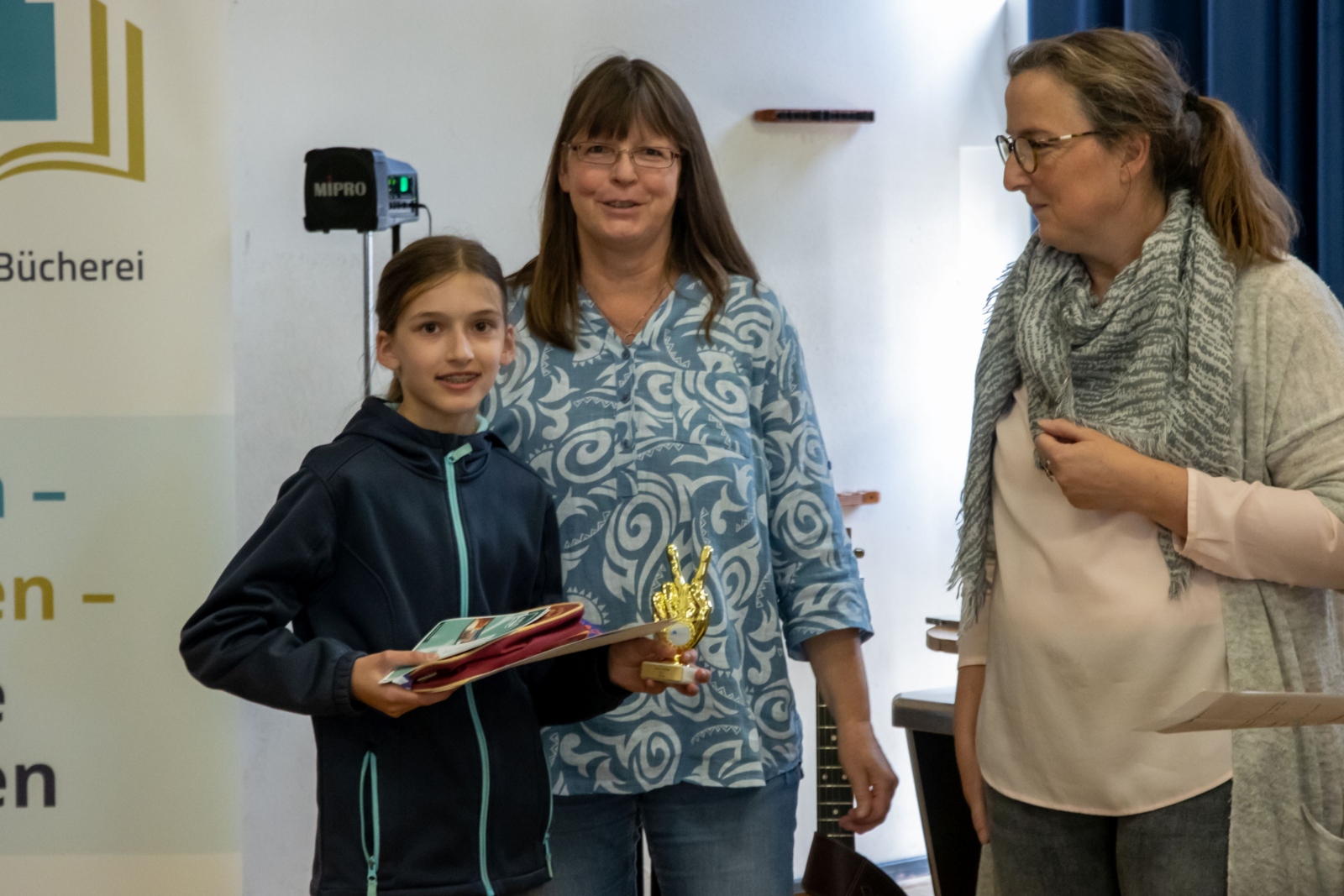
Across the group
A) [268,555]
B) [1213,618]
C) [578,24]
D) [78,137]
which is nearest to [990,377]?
[1213,618]

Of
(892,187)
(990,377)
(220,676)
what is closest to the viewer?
(220,676)

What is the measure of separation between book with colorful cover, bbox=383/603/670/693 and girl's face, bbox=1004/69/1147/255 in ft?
2.09

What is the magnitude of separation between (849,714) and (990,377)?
17.1 inches

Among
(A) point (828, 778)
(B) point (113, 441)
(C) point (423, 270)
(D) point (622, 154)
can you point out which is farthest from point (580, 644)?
(A) point (828, 778)

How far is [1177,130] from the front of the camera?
1.43m

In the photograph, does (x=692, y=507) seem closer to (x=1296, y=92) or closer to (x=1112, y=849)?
(x=1112, y=849)

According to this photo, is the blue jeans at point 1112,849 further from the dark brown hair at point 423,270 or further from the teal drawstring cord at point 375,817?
the dark brown hair at point 423,270

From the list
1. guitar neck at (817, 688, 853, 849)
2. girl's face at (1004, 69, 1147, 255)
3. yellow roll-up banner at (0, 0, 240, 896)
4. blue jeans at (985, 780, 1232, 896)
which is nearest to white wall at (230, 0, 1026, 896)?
guitar neck at (817, 688, 853, 849)

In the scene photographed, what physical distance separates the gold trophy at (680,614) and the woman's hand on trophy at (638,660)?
0.04 ft

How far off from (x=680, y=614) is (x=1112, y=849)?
539mm

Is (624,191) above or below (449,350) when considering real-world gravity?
above

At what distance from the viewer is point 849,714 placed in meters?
1.56

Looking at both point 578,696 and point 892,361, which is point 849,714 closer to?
point 578,696

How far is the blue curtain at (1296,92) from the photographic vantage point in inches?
98.8
